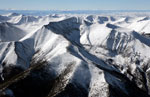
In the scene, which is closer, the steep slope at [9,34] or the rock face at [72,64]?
the rock face at [72,64]

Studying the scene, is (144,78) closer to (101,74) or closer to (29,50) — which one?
(101,74)

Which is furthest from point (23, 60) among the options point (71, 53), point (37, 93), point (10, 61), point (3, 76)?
point (37, 93)

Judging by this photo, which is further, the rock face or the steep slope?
the steep slope

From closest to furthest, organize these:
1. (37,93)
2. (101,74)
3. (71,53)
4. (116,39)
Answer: (37,93) < (101,74) < (71,53) < (116,39)

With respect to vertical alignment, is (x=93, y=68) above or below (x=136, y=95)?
above

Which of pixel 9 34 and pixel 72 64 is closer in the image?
pixel 72 64

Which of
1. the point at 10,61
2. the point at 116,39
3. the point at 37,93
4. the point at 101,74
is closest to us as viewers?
the point at 37,93

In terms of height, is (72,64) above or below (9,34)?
above

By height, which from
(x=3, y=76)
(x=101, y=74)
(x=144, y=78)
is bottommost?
(x=144, y=78)
